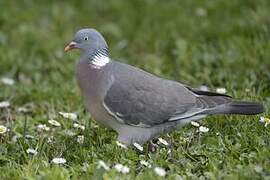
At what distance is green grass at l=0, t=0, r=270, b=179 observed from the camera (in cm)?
415

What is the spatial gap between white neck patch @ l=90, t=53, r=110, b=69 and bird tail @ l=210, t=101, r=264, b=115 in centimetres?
80

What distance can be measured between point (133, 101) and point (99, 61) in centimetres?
37

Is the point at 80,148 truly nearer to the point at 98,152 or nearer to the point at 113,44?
the point at 98,152

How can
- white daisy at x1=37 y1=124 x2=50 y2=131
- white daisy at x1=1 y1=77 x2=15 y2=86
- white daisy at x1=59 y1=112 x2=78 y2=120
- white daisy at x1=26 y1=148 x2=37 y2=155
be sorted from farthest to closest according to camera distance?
white daisy at x1=1 y1=77 x2=15 y2=86 < white daisy at x1=59 y1=112 x2=78 y2=120 < white daisy at x1=37 y1=124 x2=50 y2=131 < white daisy at x1=26 y1=148 x2=37 y2=155

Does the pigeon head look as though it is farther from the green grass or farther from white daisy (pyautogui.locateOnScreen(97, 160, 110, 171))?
white daisy (pyautogui.locateOnScreen(97, 160, 110, 171))

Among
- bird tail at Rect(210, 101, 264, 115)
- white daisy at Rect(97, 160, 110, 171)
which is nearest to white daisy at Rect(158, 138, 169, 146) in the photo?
bird tail at Rect(210, 101, 264, 115)

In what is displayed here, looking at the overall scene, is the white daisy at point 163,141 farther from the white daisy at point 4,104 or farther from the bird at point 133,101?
the white daisy at point 4,104

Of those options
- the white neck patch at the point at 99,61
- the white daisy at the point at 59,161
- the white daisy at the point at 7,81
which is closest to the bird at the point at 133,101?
the white neck patch at the point at 99,61

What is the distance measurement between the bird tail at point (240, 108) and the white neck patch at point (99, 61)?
799mm

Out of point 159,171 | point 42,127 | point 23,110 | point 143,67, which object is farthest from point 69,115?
point 143,67

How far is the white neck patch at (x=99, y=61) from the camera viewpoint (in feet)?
14.7

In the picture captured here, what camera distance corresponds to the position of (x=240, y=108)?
14.5 ft

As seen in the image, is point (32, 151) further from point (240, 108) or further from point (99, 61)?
point (240, 108)

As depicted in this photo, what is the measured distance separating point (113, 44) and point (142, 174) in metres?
3.22
